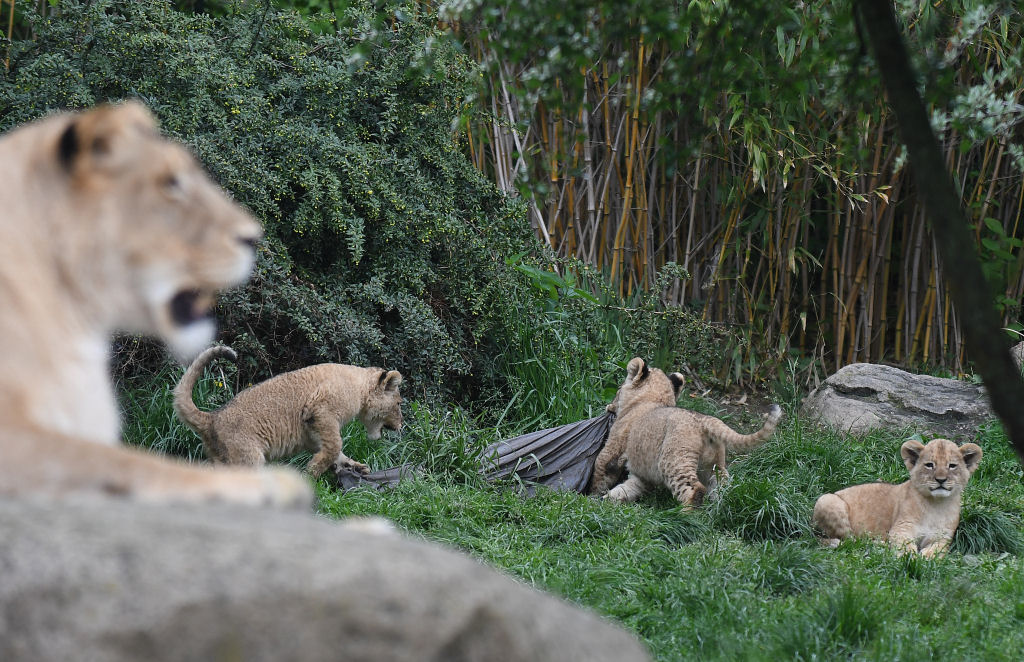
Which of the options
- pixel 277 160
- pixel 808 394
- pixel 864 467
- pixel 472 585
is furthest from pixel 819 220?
pixel 472 585

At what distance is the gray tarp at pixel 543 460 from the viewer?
23.3ft

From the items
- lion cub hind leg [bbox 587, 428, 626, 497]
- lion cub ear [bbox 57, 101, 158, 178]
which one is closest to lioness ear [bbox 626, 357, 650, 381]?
lion cub hind leg [bbox 587, 428, 626, 497]

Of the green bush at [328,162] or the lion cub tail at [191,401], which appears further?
the green bush at [328,162]

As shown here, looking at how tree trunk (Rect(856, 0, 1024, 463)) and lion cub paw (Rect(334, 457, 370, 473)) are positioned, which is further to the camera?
lion cub paw (Rect(334, 457, 370, 473))

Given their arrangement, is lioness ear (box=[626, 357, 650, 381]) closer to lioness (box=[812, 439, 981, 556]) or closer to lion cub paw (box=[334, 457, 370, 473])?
lioness (box=[812, 439, 981, 556])

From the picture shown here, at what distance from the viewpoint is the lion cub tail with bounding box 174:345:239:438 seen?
21.7ft

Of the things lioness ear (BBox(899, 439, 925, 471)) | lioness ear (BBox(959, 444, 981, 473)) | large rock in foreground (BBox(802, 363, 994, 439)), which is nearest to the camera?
lioness ear (BBox(959, 444, 981, 473))

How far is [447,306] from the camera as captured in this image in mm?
8695

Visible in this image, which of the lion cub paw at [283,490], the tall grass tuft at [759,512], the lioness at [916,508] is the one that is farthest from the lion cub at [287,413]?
the lion cub paw at [283,490]

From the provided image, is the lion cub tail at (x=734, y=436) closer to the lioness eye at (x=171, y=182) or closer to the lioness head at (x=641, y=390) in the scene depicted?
the lioness head at (x=641, y=390)

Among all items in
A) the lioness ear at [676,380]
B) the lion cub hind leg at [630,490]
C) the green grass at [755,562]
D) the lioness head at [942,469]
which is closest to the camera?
the green grass at [755,562]

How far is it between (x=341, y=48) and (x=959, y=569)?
19.8 ft

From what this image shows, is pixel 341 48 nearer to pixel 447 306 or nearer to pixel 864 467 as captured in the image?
pixel 447 306

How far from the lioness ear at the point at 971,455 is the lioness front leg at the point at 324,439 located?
408 centimetres
